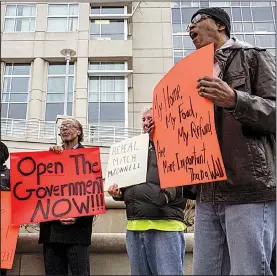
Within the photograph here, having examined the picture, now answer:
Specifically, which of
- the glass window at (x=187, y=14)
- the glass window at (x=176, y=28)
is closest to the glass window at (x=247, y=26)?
the glass window at (x=187, y=14)

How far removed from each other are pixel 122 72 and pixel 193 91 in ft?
54.7

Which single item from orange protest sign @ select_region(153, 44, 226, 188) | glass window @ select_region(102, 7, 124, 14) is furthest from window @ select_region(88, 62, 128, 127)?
orange protest sign @ select_region(153, 44, 226, 188)

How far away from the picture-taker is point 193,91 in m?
1.75

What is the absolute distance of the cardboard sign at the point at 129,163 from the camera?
250 centimetres

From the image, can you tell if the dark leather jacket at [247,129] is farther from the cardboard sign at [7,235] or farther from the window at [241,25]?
the window at [241,25]

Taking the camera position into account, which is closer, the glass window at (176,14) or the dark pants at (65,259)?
the dark pants at (65,259)

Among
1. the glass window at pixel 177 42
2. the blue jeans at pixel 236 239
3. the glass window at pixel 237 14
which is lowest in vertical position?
the blue jeans at pixel 236 239

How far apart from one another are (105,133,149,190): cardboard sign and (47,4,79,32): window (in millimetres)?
16972

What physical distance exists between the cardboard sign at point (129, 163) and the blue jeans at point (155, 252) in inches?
13.1

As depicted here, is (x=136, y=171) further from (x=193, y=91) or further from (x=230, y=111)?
(x=230, y=111)

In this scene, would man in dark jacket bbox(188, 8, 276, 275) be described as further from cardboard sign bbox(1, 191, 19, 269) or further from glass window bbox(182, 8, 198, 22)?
glass window bbox(182, 8, 198, 22)

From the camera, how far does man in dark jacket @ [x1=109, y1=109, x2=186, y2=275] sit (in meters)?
2.38

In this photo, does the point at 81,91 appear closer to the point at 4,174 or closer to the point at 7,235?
the point at 4,174

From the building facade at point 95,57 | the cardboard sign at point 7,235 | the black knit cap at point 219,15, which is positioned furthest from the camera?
the building facade at point 95,57
